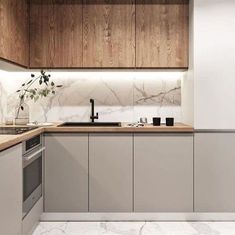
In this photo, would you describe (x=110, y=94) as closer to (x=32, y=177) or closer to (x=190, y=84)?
(x=190, y=84)

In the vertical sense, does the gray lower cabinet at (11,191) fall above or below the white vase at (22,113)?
below

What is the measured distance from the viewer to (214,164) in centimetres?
352

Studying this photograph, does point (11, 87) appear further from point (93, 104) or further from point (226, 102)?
point (226, 102)

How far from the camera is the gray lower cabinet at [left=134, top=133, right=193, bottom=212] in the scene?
3.49 m

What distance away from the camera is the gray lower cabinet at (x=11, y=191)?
225 cm

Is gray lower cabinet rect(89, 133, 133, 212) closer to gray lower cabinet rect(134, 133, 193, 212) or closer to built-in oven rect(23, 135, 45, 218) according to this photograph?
gray lower cabinet rect(134, 133, 193, 212)

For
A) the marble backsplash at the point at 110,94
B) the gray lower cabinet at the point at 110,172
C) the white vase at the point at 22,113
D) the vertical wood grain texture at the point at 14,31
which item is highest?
the vertical wood grain texture at the point at 14,31

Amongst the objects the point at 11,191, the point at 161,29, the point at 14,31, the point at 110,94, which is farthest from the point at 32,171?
the point at 161,29

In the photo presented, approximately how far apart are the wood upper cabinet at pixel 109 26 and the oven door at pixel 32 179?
43.9 inches

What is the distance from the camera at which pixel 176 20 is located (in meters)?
3.72

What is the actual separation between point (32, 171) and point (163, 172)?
1142 millimetres

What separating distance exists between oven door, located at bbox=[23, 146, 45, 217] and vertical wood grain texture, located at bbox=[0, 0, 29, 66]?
0.78 metres

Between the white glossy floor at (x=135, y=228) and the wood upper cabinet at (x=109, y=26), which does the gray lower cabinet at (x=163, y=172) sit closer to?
the white glossy floor at (x=135, y=228)

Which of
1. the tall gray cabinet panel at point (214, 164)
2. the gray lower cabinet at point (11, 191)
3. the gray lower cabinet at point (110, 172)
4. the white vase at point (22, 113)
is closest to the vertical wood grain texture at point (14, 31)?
the white vase at point (22, 113)
